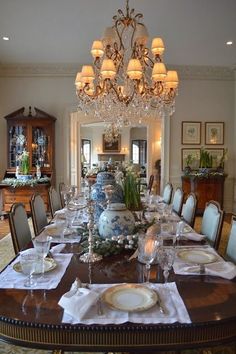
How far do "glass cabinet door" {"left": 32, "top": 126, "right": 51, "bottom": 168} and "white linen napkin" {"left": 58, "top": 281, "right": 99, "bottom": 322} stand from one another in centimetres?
528

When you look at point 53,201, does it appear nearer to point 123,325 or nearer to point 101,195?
point 101,195

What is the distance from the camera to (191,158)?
260 inches

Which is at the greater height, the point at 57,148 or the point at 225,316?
the point at 57,148

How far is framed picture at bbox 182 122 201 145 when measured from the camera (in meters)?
6.62

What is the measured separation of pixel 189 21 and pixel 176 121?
7.49ft

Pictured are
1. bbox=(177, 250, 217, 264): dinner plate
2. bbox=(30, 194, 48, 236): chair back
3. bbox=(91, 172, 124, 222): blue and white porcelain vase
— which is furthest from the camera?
bbox=(30, 194, 48, 236): chair back

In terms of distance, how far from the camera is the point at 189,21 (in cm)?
468

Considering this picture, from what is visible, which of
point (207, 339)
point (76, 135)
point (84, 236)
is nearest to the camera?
point (207, 339)

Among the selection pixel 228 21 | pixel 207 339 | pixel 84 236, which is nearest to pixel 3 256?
pixel 84 236

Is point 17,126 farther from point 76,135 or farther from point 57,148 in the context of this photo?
point 76,135

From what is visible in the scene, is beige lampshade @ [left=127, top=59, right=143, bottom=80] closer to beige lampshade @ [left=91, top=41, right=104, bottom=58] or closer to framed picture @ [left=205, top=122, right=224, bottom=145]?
beige lampshade @ [left=91, top=41, right=104, bottom=58]

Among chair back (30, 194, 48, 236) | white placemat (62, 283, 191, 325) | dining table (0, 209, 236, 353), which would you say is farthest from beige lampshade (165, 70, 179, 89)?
white placemat (62, 283, 191, 325)

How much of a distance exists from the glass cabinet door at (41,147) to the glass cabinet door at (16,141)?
0.20m

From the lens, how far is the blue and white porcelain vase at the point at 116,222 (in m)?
1.90
